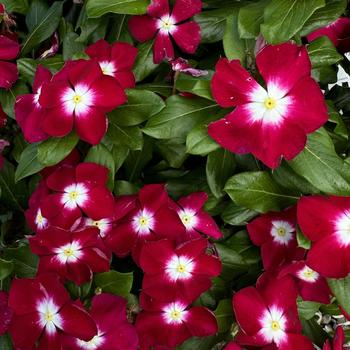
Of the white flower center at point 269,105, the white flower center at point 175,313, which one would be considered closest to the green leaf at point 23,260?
the white flower center at point 175,313

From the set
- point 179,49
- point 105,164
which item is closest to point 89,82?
point 105,164

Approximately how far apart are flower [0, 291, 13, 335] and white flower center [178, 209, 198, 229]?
316mm

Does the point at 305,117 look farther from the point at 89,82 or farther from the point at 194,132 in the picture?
the point at 89,82

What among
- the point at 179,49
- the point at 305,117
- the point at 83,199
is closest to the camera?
the point at 305,117

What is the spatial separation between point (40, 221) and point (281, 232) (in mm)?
367

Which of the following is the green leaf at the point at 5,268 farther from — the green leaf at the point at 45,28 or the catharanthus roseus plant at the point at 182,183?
the green leaf at the point at 45,28

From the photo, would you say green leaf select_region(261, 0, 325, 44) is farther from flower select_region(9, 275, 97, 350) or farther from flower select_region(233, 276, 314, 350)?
flower select_region(9, 275, 97, 350)

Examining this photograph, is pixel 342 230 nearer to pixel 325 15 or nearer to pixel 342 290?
pixel 342 290

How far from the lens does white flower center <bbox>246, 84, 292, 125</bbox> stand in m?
0.77

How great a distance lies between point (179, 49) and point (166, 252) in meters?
0.35

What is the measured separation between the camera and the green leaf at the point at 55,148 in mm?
842

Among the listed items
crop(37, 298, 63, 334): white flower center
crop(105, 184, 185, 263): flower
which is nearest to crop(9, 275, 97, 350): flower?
crop(37, 298, 63, 334): white flower center

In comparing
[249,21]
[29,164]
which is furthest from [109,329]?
[249,21]

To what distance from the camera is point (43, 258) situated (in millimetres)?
893
